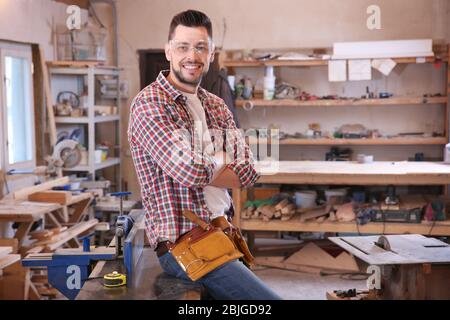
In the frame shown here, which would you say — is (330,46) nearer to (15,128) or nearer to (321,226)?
(321,226)

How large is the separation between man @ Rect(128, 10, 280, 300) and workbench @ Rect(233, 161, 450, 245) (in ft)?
8.28

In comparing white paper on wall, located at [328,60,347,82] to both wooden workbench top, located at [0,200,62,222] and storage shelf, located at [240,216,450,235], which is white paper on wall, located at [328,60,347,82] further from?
wooden workbench top, located at [0,200,62,222]

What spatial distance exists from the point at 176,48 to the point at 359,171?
9.33ft

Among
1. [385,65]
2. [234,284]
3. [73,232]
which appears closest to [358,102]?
[385,65]

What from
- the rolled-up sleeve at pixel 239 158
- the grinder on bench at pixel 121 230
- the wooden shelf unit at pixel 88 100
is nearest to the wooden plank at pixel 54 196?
the wooden shelf unit at pixel 88 100

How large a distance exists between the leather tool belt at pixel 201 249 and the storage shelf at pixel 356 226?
9.27 feet

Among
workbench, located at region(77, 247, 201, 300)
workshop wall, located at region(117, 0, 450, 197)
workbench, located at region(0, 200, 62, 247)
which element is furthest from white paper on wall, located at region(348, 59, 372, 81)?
workbench, located at region(77, 247, 201, 300)

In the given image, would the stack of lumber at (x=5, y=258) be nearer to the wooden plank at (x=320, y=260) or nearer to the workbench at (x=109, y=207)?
the workbench at (x=109, y=207)

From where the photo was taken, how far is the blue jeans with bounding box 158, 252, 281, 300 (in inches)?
78.5

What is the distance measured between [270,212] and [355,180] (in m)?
0.70

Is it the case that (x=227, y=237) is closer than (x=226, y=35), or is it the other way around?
(x=227, y=237)

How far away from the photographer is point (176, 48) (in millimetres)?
2158
